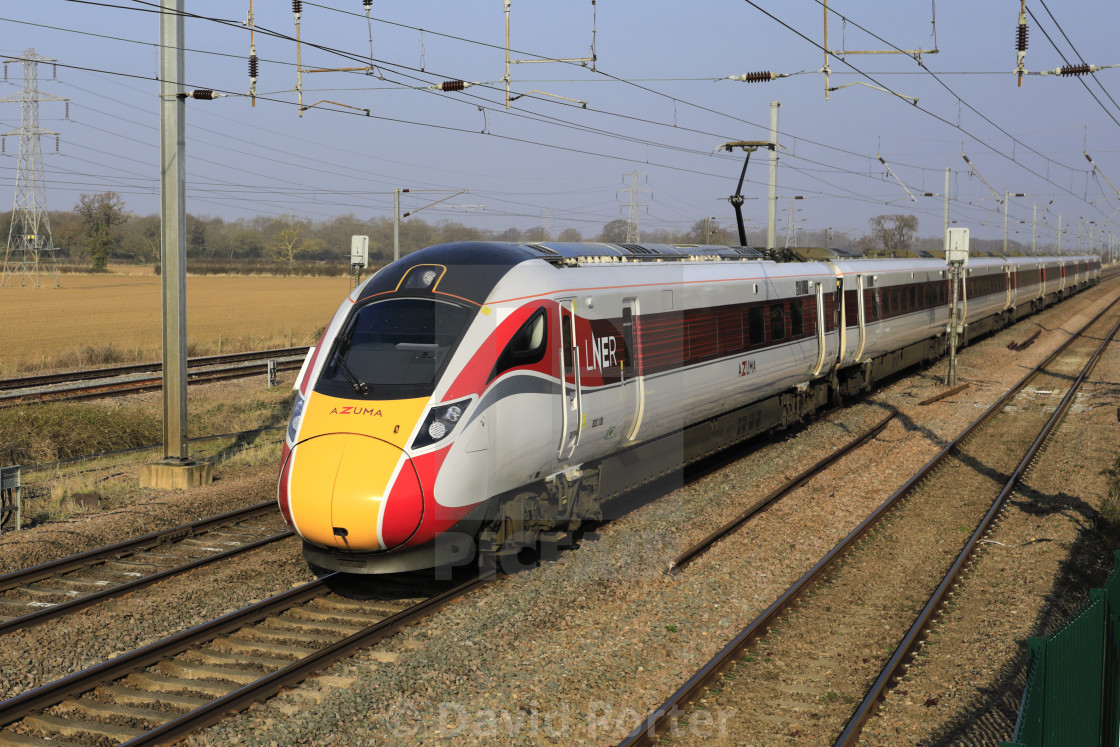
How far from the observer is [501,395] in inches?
356

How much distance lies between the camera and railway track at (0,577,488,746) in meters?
6.65

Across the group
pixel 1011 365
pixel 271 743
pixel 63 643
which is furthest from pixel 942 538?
pixel 1011 365

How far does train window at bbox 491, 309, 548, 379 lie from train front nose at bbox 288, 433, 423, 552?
1317mm


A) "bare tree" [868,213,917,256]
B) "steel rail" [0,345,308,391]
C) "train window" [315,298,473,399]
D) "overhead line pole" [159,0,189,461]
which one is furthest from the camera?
"bare tree" [868,213,917,256]

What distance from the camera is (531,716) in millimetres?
6961

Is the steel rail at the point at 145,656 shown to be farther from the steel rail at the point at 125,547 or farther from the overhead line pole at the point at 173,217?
the overhead line pole at the point at 173,217

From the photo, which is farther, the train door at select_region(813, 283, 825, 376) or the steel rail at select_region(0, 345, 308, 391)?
the steel rail at select_region(0, 345, 308, 391)

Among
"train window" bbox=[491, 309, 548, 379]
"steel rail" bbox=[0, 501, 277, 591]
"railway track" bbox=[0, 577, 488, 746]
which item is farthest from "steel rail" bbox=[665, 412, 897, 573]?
"steel rail" bbox=[0, 501, 277, 591]

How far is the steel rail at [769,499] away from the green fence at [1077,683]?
5.22 meters

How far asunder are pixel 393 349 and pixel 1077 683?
20.4ft

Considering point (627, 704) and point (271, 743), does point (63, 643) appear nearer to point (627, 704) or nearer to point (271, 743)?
point (271, 743)

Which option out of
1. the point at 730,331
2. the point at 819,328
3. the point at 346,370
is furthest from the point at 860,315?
the point at 346,370

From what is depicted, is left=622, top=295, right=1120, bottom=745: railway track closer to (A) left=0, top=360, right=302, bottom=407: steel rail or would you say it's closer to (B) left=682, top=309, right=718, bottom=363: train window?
(B) left=682, top=309, right=718, bottom=363: train window

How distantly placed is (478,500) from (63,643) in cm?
365
